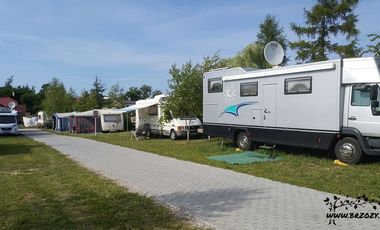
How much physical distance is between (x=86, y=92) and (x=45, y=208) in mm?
59276

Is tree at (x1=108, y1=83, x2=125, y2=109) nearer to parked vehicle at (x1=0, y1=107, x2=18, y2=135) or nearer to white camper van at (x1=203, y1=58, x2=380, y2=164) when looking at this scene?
parked vehicle at (x1=0, y1=107, x2=18, y2=135)

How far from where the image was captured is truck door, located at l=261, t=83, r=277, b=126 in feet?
52.5

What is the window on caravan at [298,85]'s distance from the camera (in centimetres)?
1460

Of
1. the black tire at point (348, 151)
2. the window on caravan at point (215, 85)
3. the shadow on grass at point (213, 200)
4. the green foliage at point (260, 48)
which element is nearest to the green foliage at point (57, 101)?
the green foliage at point (260, 48)

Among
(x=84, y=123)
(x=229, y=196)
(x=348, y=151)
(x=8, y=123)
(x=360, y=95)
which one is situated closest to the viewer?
(x=229, y=196)

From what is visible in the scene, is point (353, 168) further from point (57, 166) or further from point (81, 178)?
point (57, 166)

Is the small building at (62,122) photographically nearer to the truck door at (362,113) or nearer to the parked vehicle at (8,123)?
the parked vehicle at (8,123)

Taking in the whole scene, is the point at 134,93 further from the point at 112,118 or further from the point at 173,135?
the point at 173,135

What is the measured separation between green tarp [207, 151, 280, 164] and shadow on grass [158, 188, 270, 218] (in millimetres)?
4921

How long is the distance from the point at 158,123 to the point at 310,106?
15541 mm

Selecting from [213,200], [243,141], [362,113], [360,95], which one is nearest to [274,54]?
[243,141]

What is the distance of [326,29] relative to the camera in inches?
1155

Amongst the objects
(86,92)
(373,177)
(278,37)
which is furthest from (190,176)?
(86,92)

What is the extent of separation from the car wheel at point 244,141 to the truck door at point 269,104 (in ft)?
4.21
